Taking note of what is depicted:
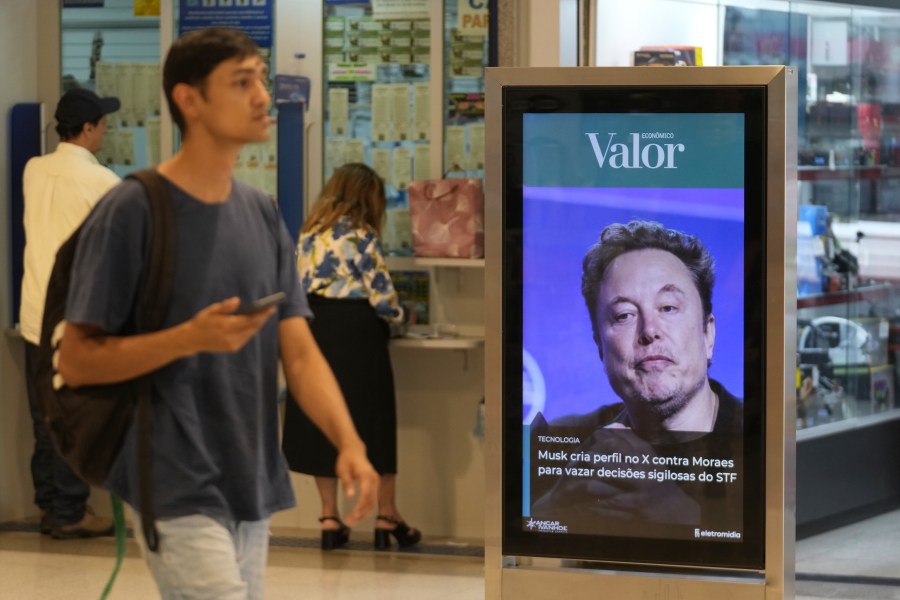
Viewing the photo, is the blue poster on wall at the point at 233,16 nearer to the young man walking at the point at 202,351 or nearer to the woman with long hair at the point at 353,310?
the woman with long hair at the point at 353,310

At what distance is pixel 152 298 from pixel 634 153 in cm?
195

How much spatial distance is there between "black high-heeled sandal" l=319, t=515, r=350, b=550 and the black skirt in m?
0.29

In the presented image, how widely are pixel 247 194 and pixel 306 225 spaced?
3734mm

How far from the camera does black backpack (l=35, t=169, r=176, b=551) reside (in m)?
2.45

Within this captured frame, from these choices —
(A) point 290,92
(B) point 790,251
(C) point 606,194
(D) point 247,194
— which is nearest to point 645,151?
(C) point 606,194

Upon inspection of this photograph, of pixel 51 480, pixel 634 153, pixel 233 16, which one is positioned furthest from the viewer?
pixel 233 16

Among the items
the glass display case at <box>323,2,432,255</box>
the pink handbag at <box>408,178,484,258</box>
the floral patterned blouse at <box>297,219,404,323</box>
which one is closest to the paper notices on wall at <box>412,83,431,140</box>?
the glass display case at <box>323,2,432,255</box>

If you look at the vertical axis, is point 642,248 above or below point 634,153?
below

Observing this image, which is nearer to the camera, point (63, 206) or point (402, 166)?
point (63, 206)

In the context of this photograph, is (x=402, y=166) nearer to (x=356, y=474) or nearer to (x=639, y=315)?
(x=639, y=315)

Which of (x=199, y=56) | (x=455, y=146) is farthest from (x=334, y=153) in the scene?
(x=199, y=56)

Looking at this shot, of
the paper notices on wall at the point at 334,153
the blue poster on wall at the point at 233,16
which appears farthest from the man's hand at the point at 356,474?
the blue poster on wall at the point at 233,16

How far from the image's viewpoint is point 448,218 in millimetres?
6188

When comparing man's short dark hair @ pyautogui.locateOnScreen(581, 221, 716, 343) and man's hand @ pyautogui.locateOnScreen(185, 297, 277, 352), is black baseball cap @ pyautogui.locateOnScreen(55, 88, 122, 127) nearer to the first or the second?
man's short dark hair @ pyautogui.locateOnScreen(581, 221, 716, 343)
